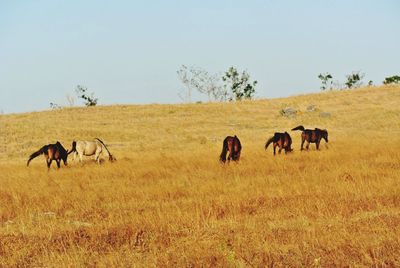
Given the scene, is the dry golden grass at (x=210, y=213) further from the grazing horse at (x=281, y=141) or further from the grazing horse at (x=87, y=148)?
the grazing horse at (x=87, y=148)

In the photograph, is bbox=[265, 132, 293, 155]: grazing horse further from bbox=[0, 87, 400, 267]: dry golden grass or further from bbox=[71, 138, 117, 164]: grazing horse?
bbox=[71, 138, 117, 164]: grazing horse

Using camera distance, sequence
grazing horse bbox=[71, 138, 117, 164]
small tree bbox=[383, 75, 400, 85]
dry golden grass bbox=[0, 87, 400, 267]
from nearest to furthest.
Result: dry golden grass bbox=[0, 87, 400, 267], grazing horse bbox=[71, 138, 117, 164], small tree bbox=[383, 75, 400, 85]

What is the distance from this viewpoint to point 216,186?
11516mm

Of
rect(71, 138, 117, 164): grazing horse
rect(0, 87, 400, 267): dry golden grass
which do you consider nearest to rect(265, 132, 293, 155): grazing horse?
rect(0, 87, 400, 267): dry golden grass

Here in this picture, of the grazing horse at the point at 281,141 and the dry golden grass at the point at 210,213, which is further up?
the grazing horse at the point at 281,141

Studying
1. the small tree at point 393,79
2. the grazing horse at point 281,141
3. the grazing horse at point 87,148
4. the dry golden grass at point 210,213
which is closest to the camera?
the dry golden grass at point 210,213

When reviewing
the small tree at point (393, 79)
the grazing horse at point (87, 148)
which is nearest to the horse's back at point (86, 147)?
the grazing horse at point (87, 148)

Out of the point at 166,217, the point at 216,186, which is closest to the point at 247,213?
the point at 166,217

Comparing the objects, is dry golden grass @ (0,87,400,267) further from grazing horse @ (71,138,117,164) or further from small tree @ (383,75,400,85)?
small tree @ (383,75,400,85)

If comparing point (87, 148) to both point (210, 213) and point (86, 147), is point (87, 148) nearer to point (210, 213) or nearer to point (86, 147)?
point (86, 147)

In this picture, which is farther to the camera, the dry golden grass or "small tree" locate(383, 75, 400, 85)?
"small tree" locate(383, 75, 400, 85)

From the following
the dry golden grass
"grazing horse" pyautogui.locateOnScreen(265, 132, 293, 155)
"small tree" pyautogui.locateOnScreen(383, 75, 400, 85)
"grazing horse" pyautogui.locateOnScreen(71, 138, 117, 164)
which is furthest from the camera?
"small tree" pyautogui.locateOnScreen(383, 75, 400, 85)

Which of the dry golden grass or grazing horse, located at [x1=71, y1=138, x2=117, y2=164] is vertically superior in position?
grazing horse, located at [x1=71, y1=138, x2=117, y2=164]

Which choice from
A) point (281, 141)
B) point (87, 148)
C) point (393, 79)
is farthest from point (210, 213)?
point (393, 79)
